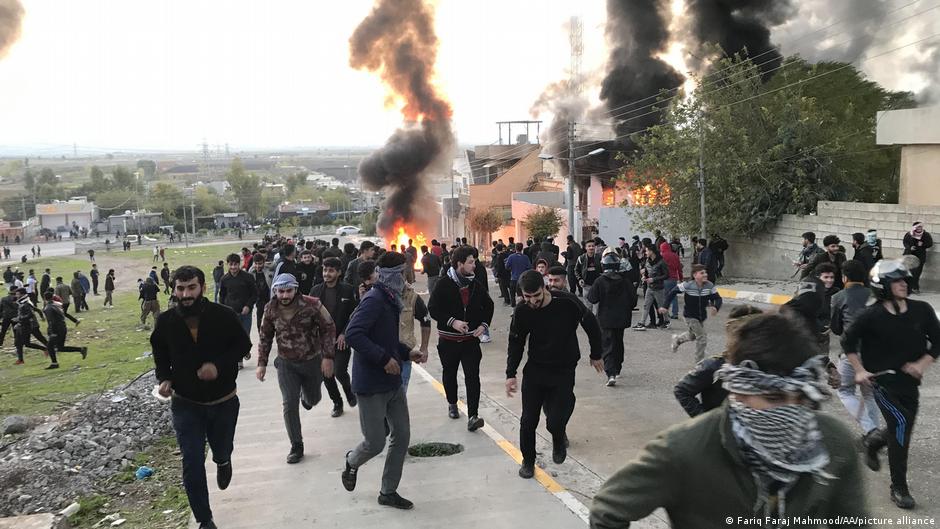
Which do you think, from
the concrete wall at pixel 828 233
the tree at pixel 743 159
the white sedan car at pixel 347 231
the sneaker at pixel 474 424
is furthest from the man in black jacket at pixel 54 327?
the white sedan car at pixel 347 231

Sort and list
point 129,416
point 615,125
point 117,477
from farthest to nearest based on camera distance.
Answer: point 615,125 < point 129,416 < point 117,477

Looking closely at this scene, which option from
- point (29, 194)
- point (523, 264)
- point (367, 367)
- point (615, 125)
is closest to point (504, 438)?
point (367, 367)

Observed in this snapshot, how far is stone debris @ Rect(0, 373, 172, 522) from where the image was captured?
21.4 ft

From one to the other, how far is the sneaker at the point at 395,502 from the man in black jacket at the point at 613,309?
14.6ft

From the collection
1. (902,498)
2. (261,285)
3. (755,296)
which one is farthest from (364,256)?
(755,296)

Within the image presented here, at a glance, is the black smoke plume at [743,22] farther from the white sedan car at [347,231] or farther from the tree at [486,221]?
the white sedan car at [347,231]

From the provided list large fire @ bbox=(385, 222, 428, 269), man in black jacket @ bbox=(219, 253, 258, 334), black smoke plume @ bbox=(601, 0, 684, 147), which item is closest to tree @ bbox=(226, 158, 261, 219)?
large fire @ bbox=(385, 222, 428, 269)

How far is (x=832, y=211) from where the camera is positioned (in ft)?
67.1

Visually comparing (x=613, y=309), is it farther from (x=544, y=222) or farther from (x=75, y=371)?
(x=544, y=222)

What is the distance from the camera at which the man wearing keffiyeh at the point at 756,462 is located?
6.89 ft

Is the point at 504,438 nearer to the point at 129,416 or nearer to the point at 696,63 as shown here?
the point at 129,416

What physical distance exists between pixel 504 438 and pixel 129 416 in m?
4.72

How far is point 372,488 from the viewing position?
5.99m

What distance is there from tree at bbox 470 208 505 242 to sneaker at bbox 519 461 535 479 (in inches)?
1742
